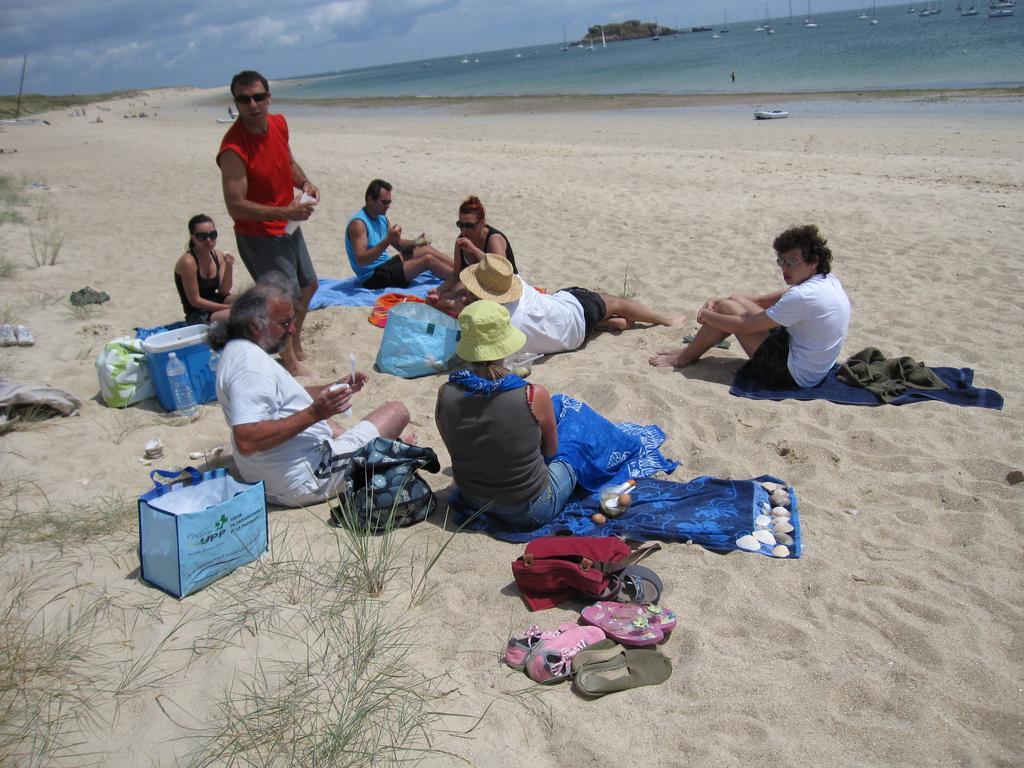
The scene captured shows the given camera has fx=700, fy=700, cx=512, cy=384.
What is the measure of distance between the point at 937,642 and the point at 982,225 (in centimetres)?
687

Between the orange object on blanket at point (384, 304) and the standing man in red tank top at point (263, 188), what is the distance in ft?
3.06

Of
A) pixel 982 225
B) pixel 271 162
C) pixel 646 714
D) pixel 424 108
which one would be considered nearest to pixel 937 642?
pixel 646 714

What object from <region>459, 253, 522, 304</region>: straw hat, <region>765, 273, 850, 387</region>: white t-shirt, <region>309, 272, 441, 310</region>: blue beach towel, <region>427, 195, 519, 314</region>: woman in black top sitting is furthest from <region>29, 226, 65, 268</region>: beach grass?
<region>765, 273, 850, 387</region>: white t-shirt

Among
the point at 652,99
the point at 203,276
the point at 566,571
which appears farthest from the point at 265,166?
the point at 652,99

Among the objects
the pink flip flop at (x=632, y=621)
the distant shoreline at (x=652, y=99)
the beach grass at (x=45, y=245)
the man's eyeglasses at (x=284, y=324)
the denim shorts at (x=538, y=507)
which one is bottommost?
the pink flip flop at (x=632, y=621)

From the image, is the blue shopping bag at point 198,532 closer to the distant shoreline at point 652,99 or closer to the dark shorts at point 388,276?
the dark shorts at point 388,276

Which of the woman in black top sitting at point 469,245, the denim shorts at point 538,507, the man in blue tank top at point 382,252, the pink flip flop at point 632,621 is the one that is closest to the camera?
the pink flip flop at point 632,621

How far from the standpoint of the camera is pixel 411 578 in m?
3.02

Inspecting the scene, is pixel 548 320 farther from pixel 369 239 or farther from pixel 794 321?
pixel 369 239

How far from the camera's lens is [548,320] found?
5.20 m

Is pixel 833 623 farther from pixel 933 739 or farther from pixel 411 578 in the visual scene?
pixel 411 578

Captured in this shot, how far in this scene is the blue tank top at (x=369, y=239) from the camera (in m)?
6.79

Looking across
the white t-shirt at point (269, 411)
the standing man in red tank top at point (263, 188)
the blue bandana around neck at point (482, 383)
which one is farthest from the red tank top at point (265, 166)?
the blue bandana around neck at point (482, 383)

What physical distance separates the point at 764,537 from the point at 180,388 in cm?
363
